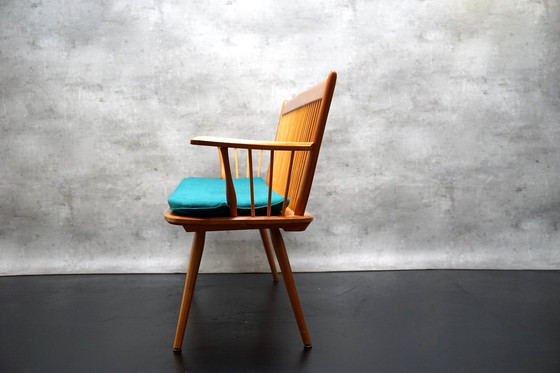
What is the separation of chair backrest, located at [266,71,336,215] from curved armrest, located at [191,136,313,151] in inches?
1.9

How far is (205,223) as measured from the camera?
149 cm

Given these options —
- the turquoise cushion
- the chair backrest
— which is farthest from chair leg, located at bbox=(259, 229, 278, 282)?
the turquoise cushion

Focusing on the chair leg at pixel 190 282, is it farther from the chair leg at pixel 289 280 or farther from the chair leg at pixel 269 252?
the chair leg at pixel 269 252

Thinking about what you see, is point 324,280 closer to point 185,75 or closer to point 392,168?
point 392,168

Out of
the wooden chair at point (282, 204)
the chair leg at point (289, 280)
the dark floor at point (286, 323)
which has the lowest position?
the dark floor at point (286, 323)

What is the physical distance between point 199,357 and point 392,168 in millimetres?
1618

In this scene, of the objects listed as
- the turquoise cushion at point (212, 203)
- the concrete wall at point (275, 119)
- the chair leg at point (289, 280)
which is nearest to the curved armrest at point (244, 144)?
the turquoise cushion at point (212, 203)

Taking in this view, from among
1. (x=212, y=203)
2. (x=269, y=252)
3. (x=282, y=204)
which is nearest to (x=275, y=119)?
(x=269, y=252)

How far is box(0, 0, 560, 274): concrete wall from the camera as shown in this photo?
2480mm

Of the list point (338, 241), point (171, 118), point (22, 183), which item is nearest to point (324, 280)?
point (338, 241)

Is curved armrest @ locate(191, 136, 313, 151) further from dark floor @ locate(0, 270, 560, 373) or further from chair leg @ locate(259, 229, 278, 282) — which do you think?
chair leg @ locate(259, 229, 278, 282)

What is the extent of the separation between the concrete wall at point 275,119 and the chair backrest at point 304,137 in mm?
651

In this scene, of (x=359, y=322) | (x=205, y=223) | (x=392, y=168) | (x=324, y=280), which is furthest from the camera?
(x=392, y=168)

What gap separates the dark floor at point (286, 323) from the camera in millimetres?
1511
